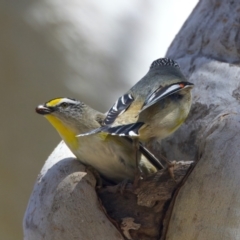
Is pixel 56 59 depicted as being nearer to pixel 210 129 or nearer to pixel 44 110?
pixel 44 110

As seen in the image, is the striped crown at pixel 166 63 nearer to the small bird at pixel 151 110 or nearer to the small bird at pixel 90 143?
the small bird at pixel 151 110

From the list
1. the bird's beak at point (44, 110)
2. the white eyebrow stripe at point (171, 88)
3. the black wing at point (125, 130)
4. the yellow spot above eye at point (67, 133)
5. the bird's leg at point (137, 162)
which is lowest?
the bird's leg at point (137, 162)

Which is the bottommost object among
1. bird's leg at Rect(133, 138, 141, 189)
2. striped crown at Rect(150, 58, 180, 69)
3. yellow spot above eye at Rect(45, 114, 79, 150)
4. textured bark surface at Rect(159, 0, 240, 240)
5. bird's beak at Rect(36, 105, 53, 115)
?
textured bark surface at Rect(159, 0, 240, 240)

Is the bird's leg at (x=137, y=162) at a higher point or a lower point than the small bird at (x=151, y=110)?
lower

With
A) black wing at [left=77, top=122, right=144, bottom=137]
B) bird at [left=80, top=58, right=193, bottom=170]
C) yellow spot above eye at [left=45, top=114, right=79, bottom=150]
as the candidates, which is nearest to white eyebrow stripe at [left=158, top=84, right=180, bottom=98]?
bird at [left=80, top=58, right=193, bottom=170]

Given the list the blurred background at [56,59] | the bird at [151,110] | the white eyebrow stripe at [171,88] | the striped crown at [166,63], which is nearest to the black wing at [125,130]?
the bird at [151,110]

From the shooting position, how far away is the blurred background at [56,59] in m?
2.49

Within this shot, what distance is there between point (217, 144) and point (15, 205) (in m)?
1.76

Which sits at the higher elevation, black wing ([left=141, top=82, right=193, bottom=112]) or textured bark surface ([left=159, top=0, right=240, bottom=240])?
black wing ([left=141, top=82, right=193, bottom=112])

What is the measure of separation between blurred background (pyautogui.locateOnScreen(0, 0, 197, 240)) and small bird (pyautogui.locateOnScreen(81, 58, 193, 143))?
1167mm

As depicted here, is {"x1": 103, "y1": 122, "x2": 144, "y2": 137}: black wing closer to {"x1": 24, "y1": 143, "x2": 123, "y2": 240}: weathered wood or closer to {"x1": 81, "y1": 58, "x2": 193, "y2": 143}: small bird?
{"x1": 81, "y1": 58, "x2": 193, "y2": 143}: small bird

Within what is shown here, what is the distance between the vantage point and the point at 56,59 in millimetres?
2564

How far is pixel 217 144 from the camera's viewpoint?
1200 millimetres

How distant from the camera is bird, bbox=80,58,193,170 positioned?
124 cm
